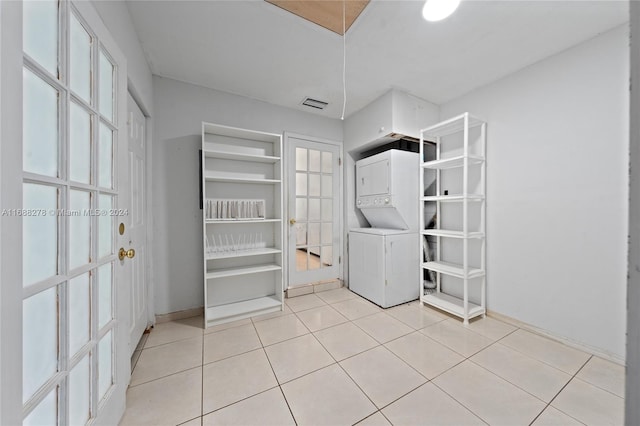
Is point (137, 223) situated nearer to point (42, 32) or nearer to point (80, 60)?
point (80, 60)

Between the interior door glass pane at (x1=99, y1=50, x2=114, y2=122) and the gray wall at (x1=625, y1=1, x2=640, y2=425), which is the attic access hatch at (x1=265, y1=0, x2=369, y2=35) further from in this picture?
the gray wall at (x1=625, y1=1, x2=640, y2=425)

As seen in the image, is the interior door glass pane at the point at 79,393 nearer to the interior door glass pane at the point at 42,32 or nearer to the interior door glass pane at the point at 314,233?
the interior door glass pane at the point at 42,32

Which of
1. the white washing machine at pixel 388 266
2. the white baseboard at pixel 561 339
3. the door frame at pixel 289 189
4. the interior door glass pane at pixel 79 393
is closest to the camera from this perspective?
the interior door glass pane at pixel 79 393

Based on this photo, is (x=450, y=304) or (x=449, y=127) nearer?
(x=450, y=304)

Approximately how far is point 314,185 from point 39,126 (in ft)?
8.25

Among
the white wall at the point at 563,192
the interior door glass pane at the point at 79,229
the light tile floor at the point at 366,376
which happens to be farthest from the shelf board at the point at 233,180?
the white wall at the point at 563,192

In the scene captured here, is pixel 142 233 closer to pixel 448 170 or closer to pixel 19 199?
pixel 19 199

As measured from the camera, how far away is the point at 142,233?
197cm

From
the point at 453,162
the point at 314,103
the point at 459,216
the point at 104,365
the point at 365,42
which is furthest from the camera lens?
the point at 314,103

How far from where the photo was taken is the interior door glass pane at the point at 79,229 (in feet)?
3.00

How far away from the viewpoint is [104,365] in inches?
43.9

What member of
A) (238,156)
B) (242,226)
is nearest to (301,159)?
(238,156)

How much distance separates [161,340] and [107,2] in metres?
2.31

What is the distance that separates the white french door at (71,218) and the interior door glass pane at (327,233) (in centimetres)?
226
